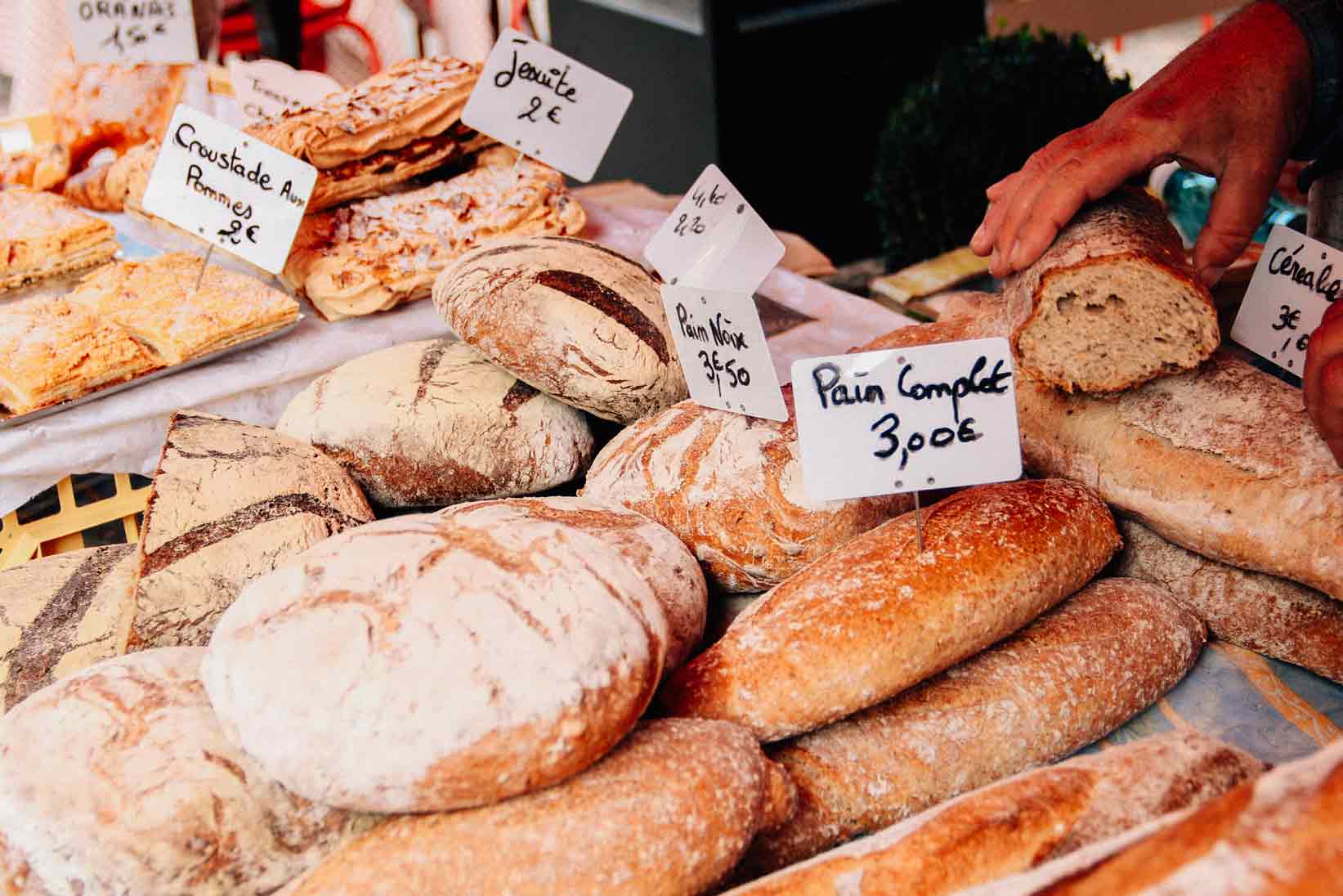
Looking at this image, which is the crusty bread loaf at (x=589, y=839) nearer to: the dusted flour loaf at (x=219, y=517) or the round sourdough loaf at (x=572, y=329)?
the dusted flour loaf at (x=219, y=517)

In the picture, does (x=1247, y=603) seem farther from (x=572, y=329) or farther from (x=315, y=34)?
(x=315, y=34)

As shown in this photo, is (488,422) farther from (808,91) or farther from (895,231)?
(808,91)

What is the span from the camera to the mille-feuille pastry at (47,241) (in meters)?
2.81

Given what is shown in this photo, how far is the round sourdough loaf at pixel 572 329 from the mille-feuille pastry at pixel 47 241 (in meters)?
1.34

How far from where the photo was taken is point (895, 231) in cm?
427

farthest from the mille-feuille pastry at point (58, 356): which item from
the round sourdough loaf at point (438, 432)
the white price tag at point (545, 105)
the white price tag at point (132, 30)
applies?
the white price tag at point (132, 30)

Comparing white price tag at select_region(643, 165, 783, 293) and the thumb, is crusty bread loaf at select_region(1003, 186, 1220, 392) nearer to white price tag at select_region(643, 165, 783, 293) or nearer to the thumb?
the thumb

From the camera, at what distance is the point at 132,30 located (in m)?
3.56

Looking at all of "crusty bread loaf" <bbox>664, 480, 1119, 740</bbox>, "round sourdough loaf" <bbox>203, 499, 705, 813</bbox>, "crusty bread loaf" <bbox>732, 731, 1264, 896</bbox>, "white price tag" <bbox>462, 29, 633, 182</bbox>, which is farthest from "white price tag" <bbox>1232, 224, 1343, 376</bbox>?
"white price tag" <bbox>462, 29, 633, 182</bbox>

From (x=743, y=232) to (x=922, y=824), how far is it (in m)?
1.20

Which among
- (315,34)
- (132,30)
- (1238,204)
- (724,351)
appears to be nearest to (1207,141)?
(1238,204)

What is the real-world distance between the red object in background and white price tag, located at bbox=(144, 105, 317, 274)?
2759mm

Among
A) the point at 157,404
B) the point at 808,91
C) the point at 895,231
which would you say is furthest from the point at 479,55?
the point at 157,404

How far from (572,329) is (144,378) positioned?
1.03m
